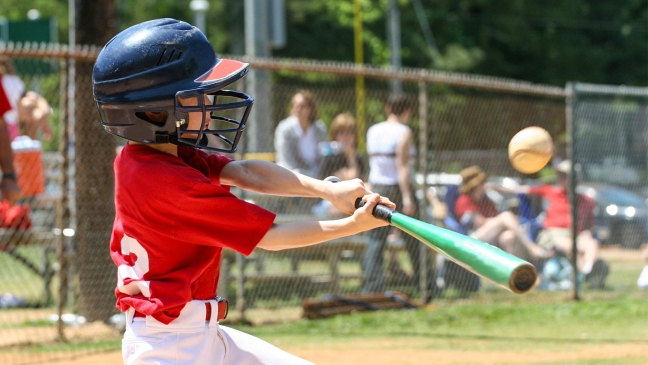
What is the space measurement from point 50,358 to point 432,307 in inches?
164

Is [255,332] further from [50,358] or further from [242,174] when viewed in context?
[242,174]

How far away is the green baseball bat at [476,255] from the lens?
8.44ft

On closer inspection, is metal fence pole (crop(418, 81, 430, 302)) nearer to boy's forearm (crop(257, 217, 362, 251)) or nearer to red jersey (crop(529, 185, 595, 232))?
red jersey (crop(529, 185, 595, 232))

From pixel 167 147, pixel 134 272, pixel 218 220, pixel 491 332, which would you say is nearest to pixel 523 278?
pixel 218 220

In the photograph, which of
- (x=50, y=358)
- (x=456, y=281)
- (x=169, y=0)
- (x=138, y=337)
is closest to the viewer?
(x=138, y=337)

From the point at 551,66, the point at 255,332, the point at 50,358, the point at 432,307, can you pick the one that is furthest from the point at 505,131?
the point at 551,66

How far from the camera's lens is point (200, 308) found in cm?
322

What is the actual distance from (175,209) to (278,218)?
570 centimetres

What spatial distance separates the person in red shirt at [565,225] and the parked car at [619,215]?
0.40m

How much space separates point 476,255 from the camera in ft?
8.92

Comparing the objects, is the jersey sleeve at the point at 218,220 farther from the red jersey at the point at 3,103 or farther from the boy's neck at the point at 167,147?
the red jersey at the point at 3,103

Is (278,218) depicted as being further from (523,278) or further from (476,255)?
(523,278)

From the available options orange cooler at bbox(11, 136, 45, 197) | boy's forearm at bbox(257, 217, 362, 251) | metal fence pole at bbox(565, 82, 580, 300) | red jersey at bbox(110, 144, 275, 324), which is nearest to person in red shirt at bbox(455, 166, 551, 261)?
metal fence pole at bbox(565, 82, 580, 300)

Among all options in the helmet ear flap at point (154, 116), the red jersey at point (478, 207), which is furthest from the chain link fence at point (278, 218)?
the helmet ear flap at point (154, 116)
